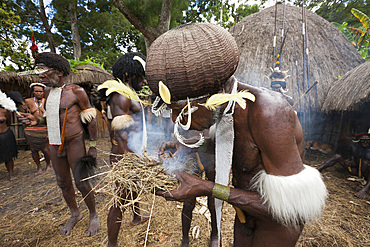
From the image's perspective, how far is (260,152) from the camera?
1.26 meters

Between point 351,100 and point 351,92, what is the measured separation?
0.32 meters

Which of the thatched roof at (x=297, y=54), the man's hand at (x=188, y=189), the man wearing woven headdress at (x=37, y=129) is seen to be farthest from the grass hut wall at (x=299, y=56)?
the man wearing woven headdress at (x=37, y=129)

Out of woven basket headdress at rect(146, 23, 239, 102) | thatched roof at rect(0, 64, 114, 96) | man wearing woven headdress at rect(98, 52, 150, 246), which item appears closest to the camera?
woven basket headdress at rect(146, 23, 239, 102)

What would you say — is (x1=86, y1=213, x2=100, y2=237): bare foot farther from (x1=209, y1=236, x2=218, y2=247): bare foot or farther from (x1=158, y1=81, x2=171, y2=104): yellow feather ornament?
(x1=158, y1=81, x2=171, y2=104): yellow feather ornament

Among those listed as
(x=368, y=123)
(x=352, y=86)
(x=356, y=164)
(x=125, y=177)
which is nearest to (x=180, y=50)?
(x=125, y=177)

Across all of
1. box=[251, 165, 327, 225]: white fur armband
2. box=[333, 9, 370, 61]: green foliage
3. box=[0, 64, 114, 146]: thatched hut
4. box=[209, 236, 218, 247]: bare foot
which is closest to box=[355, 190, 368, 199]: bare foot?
box=[209, 236, 218, 247]: bare foot

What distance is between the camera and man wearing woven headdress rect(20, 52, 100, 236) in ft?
9.52

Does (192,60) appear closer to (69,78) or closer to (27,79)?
(27,79)

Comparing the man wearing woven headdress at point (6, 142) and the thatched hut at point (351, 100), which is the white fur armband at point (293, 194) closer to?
the thatched hut at point (351, 100)

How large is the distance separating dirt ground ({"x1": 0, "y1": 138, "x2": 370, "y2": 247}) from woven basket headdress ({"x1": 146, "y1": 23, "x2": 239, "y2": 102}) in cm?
151

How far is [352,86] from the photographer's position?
5.88m

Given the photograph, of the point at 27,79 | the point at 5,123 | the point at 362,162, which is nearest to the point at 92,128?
the point at 5,123

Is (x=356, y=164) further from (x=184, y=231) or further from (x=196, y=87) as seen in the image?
(x=196, y=87)

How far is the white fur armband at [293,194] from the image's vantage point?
1080 millimetres
